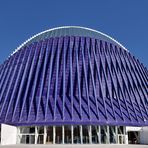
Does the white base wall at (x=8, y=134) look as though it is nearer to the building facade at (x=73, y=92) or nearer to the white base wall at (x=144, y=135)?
the building facade at (x=73, y=92)

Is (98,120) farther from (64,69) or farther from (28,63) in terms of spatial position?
(28,63)

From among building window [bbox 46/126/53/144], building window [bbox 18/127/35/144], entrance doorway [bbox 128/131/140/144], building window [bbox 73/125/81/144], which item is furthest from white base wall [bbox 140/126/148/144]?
building window [bbox 18/127/35/144]

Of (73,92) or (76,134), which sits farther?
(73,92)

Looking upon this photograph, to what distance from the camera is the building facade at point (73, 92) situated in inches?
2188

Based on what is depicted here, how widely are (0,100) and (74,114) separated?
16.6 metres

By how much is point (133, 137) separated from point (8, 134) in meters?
24.1

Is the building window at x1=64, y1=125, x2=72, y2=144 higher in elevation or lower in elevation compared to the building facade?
lower

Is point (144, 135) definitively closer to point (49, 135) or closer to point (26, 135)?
point (49, 135)

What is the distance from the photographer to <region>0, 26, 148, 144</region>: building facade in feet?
182

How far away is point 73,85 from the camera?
6303 centimetres

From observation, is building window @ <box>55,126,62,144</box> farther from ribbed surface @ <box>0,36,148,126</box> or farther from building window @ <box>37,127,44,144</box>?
building window @ <box>37,127,44,144</box>

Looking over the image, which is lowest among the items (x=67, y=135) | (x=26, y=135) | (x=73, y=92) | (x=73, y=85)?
(x=67, y=135)

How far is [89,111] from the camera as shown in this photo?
57.9m

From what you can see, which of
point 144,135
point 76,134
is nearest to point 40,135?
point 76,134
